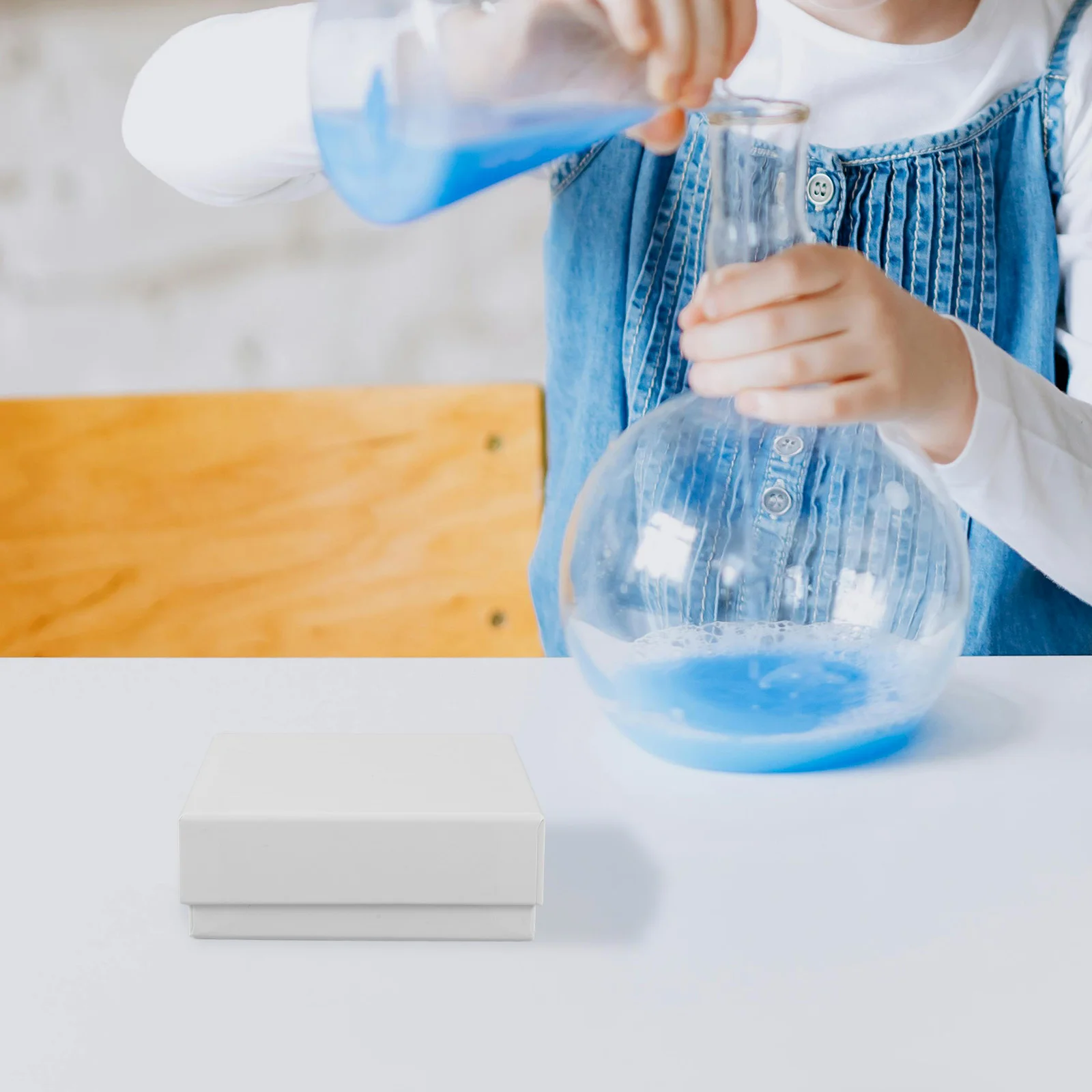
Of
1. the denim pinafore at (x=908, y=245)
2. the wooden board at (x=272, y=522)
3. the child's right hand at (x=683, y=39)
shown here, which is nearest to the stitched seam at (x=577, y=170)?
the denim pinafore at (x=908, y=245)

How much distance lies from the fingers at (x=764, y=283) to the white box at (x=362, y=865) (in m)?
0.19

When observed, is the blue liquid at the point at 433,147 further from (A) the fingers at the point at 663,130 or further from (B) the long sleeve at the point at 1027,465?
(B) the long sleeve at the point at 1027,465

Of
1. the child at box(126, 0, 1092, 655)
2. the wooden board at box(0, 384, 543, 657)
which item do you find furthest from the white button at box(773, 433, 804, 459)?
the wooden board at box(0, 384, 543, 657)

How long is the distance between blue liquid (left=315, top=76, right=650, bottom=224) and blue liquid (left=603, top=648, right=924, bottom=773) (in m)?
0.18

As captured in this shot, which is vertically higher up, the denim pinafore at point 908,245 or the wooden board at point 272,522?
the denim pinafore at point 908,245

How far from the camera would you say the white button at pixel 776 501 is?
455mm

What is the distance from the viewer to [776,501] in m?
0.46

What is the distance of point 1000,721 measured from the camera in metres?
0.53

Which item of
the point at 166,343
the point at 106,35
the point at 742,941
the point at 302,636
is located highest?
Result: the point at 106,35

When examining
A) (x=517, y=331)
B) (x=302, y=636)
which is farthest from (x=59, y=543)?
(x=517, y=331)

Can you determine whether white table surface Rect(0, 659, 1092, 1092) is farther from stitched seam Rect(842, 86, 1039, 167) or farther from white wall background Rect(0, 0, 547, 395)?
white wall background Rect(0, 0, 547, 395)

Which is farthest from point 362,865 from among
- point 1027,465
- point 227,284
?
point 227,284

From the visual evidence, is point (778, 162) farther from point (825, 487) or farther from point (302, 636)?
point (302, 636)

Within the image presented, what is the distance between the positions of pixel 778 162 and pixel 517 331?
3.00 feet
